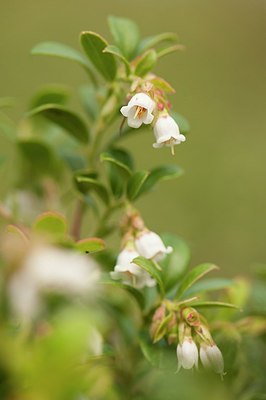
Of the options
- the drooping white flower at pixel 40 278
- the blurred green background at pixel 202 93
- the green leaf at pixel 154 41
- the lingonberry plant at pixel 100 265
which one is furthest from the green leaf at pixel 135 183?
the blurred green background at pixel 202 93

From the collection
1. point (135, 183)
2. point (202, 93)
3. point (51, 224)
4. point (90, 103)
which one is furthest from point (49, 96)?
point (202, 93)

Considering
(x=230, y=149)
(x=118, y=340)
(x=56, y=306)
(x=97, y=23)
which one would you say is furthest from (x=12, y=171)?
(x=97, y=23)

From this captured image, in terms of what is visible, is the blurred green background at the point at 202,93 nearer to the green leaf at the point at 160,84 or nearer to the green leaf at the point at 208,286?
the green leaf at the point at 208,286

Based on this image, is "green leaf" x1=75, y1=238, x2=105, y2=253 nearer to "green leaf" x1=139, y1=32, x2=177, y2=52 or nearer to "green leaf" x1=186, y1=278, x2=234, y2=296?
"green leaf" x1=186, y1=278, x2=234, y2=296

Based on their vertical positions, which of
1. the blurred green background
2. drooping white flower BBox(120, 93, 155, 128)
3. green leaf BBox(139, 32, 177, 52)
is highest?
green leaf BBox(139, 32, 177, 52)

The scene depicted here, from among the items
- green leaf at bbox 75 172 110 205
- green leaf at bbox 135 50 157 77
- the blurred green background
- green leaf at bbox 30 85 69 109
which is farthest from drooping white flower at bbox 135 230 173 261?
the blurred green background
